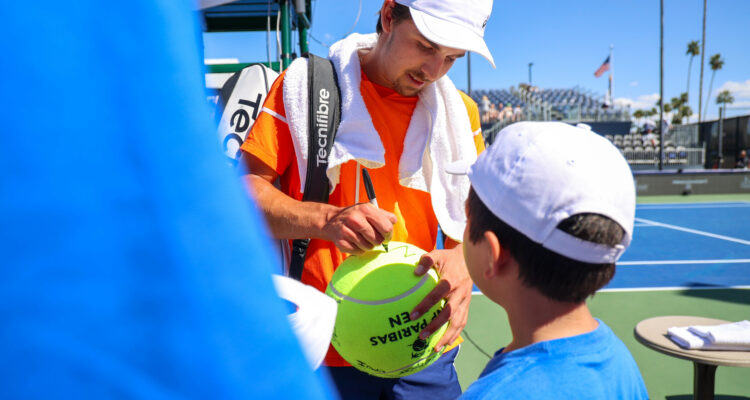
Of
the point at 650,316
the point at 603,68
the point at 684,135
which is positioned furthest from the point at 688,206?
the point at 603,68

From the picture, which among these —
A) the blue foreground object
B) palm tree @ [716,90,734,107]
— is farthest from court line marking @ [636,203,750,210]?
palm tree @ [716,90,734,107]

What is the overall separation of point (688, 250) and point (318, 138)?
32.9 feet

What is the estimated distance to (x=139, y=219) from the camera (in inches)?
12.6

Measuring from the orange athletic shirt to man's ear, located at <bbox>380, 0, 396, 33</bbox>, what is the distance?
219 mm

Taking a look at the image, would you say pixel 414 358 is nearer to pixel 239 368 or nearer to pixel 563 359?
pixel 563 359

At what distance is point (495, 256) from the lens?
1435mm

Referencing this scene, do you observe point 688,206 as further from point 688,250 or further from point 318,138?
point 318,138

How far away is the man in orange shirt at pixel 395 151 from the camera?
186 centimetres

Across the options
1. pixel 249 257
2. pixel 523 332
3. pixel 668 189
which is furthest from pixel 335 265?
pixel 668 189

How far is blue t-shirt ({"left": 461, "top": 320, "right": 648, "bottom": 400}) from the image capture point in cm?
124

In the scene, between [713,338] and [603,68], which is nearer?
[713,338]

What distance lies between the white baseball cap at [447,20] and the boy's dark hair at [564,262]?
2.63 feet

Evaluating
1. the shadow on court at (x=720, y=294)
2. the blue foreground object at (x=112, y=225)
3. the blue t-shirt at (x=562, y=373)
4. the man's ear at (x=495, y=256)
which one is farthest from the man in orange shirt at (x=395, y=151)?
the shadow on court at (x=720, y=294)

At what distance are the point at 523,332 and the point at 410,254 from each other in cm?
50
